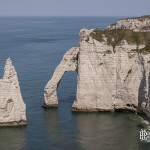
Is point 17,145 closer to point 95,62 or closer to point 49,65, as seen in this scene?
point 95,62

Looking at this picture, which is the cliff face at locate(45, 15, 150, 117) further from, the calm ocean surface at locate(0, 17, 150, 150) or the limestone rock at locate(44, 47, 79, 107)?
the limestone rock at locate(44, 47, 79, 107)

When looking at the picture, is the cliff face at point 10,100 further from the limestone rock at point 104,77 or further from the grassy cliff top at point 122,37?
the grassy cliff top at point 122,37

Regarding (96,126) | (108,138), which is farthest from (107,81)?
(108,138)

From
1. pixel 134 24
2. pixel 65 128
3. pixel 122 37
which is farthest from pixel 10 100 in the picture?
pixel 134 24

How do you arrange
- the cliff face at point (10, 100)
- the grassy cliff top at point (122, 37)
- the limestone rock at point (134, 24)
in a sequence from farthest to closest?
the limestone rock at point (134, 24) < the grassy cliff top at point (122, 37) < the cliff face at point (10, 100)

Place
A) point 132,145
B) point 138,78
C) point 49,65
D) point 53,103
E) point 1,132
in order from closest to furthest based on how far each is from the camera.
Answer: point 132,145, point 1,132, point 138,78, point 53,103, point 49,65

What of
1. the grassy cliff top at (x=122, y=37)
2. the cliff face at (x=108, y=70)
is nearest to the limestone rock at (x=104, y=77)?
the cliff face at (x=108, y=70)

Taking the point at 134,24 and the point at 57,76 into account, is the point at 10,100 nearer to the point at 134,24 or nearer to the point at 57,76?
the point at 57,76
